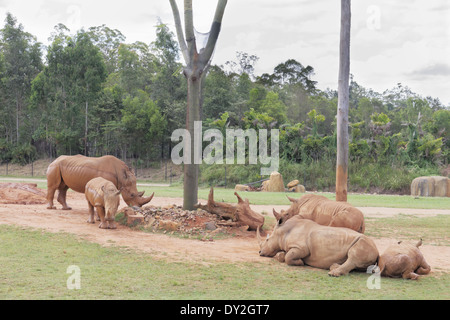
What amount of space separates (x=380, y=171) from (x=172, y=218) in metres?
22.7

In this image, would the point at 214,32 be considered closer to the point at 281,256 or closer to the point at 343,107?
the point at 343,107

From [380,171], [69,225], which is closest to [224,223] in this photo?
[69,225]

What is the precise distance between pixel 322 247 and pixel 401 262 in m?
1.25

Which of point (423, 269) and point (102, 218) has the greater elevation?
point (102, 218)

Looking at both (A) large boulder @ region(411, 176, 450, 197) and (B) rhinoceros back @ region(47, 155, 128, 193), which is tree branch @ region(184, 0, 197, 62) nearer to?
(B) rhinoceros back @ region(47, 155, 128, 193)

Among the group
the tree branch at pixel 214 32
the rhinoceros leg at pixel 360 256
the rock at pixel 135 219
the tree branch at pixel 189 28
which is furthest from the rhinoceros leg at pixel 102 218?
the rhinoceros leg at pixel 360 256

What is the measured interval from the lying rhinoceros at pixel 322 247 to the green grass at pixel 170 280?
0.18 meters

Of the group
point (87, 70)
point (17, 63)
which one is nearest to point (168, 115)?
point (87, 70)

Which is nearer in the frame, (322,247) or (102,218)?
(322,247)

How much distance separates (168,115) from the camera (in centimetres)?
4581

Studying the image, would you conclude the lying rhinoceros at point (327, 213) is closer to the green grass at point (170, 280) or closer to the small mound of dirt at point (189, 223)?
the green grass at point (170, 280)

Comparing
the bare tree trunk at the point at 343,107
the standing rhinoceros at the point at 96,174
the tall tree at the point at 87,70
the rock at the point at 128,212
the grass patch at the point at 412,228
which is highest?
the tall tree at the point at 87,70

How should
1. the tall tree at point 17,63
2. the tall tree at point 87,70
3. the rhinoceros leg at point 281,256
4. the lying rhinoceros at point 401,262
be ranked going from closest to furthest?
the lying rhinoceros at point 401,262 < the rhinoceros leg at point 281,256 < the tall tree at point 87,70 < the tall tree at point 17,63

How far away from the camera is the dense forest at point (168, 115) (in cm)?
3294
